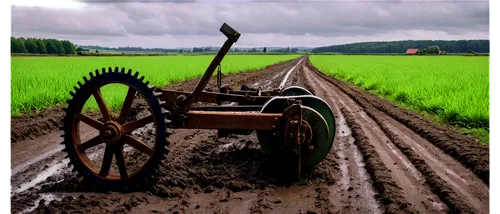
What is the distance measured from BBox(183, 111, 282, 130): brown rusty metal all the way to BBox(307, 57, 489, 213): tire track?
1874 millimetres

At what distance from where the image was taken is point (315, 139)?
16.3ft

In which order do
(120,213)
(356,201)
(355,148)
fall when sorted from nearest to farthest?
(120,213)
(356,201)
(355,148)

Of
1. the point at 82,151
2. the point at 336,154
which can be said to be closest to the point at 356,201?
the point at 336,154

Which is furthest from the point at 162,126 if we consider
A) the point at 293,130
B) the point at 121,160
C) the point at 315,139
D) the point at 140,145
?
the point at 315,139

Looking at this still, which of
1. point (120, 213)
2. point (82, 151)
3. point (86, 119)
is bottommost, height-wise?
point (120, 213)

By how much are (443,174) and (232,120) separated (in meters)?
2.66

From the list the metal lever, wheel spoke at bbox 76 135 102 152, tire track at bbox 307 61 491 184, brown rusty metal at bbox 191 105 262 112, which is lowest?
tire track at bbox 307 61 491 184

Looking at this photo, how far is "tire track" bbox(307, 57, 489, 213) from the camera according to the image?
14.3 feet

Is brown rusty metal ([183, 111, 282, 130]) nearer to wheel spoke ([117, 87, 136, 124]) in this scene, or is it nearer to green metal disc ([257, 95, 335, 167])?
green metal disc ([257, 95, 335, 167])

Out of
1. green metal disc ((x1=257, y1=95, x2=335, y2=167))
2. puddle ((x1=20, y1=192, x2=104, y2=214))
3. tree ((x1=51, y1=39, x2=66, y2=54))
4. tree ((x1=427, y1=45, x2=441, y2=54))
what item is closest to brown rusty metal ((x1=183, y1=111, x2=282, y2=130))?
green metal disc ((x1=257, y1=95, x2=335, y2=167))

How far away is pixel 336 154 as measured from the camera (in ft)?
20.8

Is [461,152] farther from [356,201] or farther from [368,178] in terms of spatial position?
[356,201]

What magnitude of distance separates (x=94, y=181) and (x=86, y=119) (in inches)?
25.6

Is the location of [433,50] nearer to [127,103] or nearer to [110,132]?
[127,103]
